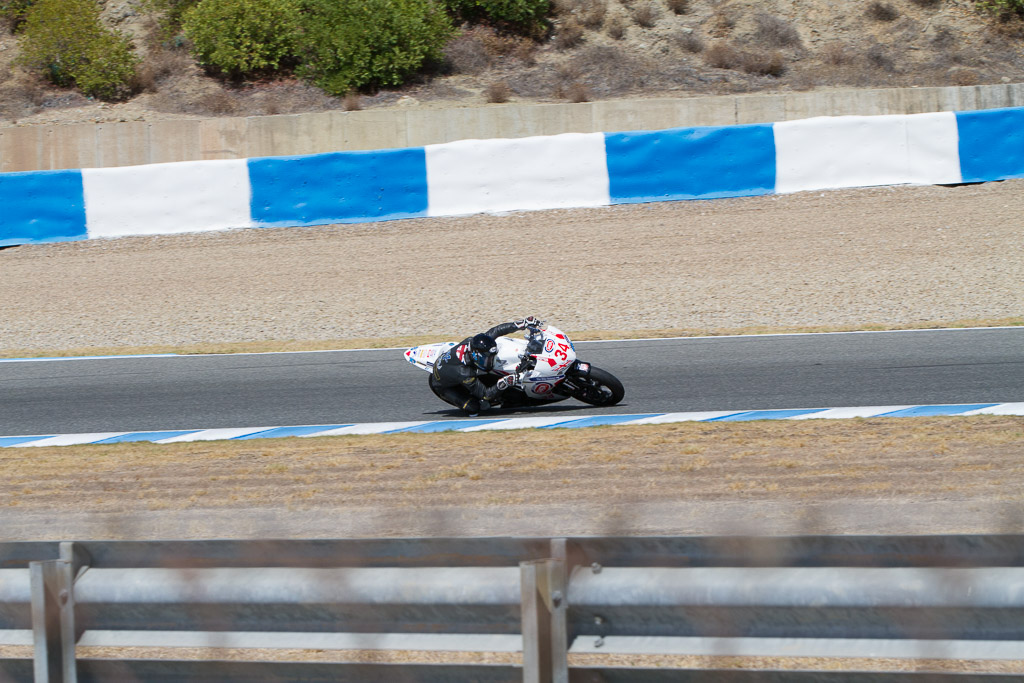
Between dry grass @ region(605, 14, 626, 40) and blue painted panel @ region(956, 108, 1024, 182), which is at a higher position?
dry grass @ region(605, 14, 626, 40)

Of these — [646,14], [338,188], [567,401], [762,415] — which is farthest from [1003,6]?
[762,415]

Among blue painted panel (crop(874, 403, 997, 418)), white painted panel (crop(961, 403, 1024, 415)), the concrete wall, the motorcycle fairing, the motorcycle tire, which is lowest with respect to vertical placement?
blue painted panel (crop(874, 403, 997, 418))

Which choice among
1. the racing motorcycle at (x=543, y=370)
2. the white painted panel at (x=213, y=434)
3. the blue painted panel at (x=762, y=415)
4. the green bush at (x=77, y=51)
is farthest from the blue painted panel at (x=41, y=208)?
the blue painted panel at (x=762, y=415)

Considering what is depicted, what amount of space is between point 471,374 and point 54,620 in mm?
6447

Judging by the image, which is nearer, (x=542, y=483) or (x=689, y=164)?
(x=542, y=483)

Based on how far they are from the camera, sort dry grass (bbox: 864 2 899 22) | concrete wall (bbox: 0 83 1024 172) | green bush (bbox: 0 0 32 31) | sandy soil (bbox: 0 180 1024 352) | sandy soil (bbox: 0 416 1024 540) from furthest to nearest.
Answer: green bush (bbox: 0 0 32 31), dry grass (bbox: 864 2 899 22), concrete wall (bbox: 0 83 1024 172), sandy soil (bbox: 0 180 1024 352), sandy soil (bbox: 0 416 1024 540)

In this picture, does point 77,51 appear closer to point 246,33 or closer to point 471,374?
point 246,33

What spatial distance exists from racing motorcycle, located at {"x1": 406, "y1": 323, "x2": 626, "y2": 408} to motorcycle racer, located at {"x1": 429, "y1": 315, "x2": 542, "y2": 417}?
2.5 inches

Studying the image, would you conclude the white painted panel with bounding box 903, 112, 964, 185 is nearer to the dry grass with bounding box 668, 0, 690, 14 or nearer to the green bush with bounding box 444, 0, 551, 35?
the dry grass with bounding box 668, 0, 690, 14

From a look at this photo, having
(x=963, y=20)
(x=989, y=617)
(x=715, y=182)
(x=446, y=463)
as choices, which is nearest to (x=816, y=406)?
(x=446, y=463)

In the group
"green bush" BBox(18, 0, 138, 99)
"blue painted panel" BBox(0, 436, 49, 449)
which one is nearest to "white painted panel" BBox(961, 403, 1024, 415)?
"blue painted panel" BBox(0, 436, 49, 449)

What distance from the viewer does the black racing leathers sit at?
971cm

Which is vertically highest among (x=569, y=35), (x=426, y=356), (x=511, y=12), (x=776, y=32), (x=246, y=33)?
(x=511, y=12)

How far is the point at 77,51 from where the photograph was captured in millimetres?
26516
